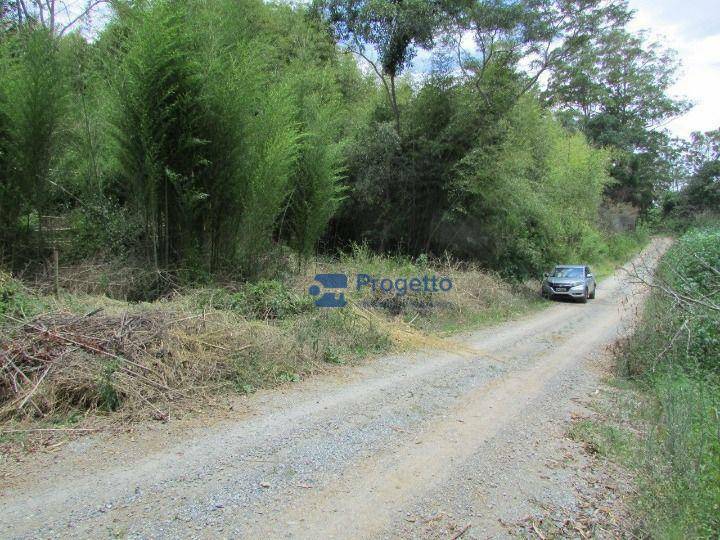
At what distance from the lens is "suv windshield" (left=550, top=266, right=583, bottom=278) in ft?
48.8

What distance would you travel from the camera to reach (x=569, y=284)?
47.2ft

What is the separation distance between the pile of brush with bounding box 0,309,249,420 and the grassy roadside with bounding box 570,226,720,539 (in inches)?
152

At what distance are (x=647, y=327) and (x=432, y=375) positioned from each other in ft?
11.7

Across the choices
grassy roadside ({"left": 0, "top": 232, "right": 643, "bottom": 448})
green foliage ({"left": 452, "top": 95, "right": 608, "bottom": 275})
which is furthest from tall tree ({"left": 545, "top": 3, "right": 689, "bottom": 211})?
grassy roadside ({"left": 0, "top": 232, "right": 643, "bottom": 448})

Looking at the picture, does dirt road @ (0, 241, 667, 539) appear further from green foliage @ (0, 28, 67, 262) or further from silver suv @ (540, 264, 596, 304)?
silver suv @ (540, 264, 596, 304)

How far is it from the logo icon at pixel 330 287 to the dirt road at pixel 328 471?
7.84ft

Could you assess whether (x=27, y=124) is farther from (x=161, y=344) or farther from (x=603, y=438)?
(x=603, y=438)

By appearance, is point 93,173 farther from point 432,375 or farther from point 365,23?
point 365,23

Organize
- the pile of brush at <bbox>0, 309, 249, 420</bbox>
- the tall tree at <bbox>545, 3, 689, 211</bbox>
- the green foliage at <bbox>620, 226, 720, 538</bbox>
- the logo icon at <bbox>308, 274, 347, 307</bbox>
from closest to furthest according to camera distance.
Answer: the green foliage at <bbox>620, 226, 720, 538</bbox> → the pile of brush at <bbox>0, 309, 249, 420</bbox> → the logo icon at <bbox>308, 274, 347, 307</bbox> → the tall tree at <bbox>545, 3, 689, 211</bbox>

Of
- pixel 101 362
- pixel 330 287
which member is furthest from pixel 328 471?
pixel 330 287

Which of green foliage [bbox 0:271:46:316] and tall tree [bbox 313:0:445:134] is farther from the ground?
tall tree [bbox 313:0:445:134]

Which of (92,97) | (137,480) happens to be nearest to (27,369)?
(137,480)

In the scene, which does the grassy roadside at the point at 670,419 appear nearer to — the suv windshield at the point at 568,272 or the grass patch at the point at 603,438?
the grass patch at the point at 603,438

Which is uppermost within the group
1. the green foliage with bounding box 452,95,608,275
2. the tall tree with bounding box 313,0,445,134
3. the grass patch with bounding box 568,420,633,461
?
the tall tree with bounding box 313,0,445,134
